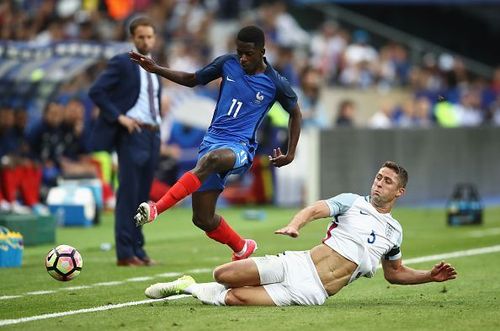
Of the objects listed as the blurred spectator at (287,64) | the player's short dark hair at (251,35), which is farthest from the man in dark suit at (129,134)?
the blurred spectator at (287,64)

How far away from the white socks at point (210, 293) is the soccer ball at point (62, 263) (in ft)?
4.52

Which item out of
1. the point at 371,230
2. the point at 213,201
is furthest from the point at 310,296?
the point at 213,201

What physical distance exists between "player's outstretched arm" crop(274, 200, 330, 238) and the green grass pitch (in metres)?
0.66

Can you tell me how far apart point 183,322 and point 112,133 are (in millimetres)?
4957

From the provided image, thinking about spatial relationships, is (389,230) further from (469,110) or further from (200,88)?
(469,110)

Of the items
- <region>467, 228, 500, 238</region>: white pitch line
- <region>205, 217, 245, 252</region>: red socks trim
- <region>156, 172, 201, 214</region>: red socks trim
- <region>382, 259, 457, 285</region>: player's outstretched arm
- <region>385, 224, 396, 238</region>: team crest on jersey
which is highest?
<region>156, 172, 201, 214</region>: red socks trim

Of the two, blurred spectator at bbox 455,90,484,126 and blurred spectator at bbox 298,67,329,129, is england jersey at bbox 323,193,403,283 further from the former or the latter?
blurred spectator at bbox 455,90,484,126

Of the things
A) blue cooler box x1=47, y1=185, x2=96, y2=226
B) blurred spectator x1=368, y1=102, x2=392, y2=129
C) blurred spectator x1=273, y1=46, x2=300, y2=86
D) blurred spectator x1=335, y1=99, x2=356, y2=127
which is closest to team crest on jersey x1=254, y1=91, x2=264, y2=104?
blue cooler box x1=47, y1=185, x2=96, y2=226

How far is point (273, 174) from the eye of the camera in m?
25.1

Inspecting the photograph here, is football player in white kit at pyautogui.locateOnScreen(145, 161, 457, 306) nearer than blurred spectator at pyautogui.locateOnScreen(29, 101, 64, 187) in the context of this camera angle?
Yes

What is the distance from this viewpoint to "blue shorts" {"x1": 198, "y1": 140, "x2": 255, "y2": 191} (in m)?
11.3

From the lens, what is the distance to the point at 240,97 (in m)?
11.4

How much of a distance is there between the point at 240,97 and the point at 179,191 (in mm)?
1072

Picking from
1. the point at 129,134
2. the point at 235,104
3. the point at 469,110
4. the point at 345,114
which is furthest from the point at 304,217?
the point at 469,110
